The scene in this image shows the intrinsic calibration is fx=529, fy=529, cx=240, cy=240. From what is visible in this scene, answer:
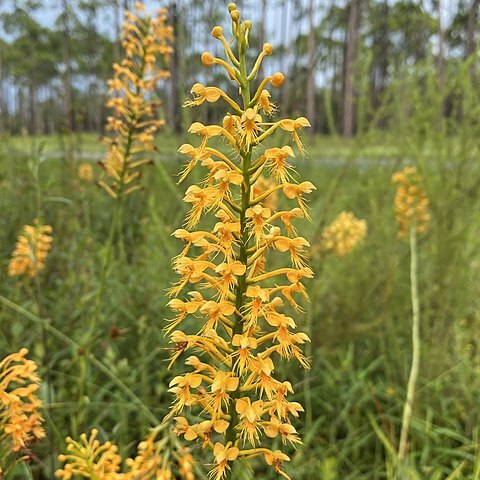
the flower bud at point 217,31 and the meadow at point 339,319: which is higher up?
the flower bud at point 217,31

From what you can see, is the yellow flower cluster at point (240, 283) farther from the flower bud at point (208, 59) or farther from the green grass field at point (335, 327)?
the green grass field at point (335, 327)

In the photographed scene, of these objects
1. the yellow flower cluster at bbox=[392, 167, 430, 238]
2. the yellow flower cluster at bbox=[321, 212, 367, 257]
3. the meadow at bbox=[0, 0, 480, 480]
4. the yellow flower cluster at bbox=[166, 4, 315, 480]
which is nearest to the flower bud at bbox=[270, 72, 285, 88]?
the yellow flower cluster at bbox=[166, 4, 315, 480]

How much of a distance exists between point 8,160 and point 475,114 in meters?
3.35

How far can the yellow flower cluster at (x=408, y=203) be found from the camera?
4.23m

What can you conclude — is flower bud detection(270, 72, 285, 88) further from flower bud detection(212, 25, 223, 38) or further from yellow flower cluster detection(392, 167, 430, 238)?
yellow flower cluster detection(392, 167, 430, 238)

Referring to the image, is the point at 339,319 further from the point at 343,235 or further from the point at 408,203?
the point at 408,203

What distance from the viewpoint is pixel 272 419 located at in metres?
1.18

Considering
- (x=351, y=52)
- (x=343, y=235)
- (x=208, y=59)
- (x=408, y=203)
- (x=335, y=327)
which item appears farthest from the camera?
(x=351, y=52)

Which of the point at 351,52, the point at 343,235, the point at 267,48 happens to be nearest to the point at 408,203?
the point at 343,235

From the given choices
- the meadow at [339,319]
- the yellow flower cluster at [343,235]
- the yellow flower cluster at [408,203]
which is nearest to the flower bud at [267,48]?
the meadow at [339,319]

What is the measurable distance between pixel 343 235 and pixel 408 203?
63 centimetres

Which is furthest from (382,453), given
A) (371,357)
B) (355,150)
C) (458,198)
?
(355,150)

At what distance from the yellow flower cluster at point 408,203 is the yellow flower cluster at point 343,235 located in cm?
36

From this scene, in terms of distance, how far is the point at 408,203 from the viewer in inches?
176
